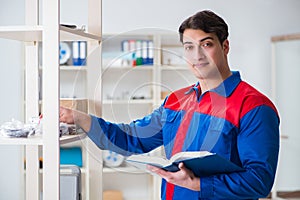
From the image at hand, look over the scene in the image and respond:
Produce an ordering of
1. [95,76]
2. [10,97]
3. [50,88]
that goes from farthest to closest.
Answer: [10,97] < [95,76] < [50,88]

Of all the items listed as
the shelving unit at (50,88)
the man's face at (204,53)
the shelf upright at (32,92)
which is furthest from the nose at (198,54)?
the shelf upright at (32,92)

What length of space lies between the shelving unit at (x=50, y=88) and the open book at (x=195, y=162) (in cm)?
22

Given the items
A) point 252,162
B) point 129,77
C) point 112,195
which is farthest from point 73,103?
point 112,195

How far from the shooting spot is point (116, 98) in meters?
1.72

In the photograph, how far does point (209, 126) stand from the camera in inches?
66.9

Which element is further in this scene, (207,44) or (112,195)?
(112,195)

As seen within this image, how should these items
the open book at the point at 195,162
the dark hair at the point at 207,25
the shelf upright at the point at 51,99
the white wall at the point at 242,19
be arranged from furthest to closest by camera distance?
the white wall at the point at 242,19 → the dark hair at the point at 207,25 → the open book at the point at 195,162 → the shelf upright at the point at 51,99

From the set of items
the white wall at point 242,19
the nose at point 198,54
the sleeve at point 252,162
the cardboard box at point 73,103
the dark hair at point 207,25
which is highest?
the white wall at point 242,19

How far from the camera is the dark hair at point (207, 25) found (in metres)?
1.72

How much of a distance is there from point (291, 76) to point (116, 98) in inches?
152

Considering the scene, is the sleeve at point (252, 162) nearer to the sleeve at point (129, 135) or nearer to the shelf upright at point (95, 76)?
the sleeve at point (129, 135)

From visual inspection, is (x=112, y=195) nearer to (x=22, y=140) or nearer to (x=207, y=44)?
(x=207, y=44)

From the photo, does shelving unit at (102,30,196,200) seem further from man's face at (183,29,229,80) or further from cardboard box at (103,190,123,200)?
cardboard box at (103,190,123,200)

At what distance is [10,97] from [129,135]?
347cm
